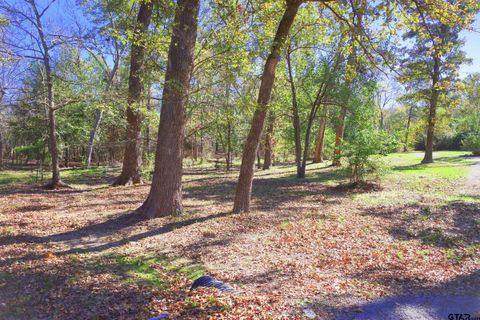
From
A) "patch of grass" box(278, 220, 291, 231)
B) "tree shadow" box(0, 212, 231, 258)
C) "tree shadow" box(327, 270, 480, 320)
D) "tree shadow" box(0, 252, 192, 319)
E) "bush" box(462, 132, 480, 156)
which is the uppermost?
"bush" box(462, 132, 480, 156)

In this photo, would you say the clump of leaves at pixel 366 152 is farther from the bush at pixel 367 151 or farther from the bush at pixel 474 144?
the bush at pixel 474 144

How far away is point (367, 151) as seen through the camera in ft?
43.4

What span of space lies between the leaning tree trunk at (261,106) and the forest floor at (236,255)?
625mm

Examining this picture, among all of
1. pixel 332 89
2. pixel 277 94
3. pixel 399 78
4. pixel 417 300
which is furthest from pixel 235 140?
pixel 417 300

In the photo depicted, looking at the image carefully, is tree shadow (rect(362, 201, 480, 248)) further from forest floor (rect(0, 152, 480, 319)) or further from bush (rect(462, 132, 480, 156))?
bush (rect(462, 132, 480, 156))

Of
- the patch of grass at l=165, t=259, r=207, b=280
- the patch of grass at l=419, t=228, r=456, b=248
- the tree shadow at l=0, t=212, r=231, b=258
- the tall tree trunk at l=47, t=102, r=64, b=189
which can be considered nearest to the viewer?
the patch of grass at l=165, t=259, r=207, b=280

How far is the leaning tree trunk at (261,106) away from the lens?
27.1 ft

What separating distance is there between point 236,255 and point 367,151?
8.55 metres

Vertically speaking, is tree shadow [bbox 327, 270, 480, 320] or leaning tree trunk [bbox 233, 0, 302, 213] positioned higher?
leaning tree trunk [bbox 233, 0, 302, 213]

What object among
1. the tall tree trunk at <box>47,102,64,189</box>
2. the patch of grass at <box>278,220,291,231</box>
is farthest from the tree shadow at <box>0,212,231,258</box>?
the tall tree trunk at <box>47,102,64,189</box>

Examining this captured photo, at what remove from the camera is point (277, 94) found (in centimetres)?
2077

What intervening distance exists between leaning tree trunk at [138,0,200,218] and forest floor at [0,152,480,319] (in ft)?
2.05

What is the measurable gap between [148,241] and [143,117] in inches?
348

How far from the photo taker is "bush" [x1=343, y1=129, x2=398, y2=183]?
525 inches
